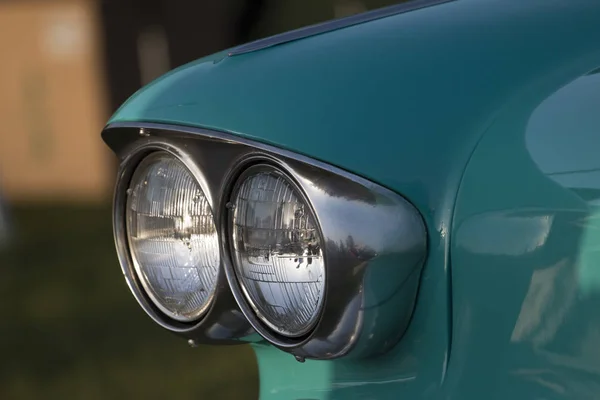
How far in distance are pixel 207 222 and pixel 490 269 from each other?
0.44 metres

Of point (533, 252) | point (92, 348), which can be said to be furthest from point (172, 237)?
point (92, 348)

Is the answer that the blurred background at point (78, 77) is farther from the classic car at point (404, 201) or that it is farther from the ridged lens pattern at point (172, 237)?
the classic car at point (404, 201)

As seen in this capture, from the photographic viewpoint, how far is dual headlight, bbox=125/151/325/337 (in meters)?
1.23

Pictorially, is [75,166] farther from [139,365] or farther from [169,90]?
[169,90]

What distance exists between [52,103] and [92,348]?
8.26m

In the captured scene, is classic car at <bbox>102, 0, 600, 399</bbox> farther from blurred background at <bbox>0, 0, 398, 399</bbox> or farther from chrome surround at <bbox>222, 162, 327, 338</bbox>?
blurred background at <bbox>0, 0, 398, 399</bbox>

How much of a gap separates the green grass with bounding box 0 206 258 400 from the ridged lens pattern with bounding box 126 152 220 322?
236cm

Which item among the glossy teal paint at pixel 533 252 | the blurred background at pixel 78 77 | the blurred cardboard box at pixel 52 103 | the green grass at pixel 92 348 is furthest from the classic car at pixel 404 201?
the blurred cardboard box at pixel 52 103

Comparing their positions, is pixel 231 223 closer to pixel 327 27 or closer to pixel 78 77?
pixel 327 27

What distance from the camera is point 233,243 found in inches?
51.1

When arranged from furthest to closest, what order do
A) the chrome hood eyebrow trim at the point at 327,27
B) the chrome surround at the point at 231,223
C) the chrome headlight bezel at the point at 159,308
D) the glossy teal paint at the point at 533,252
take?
the chrome hood eyebrow trim at the point at 327,27 → the chrome headlight bezel at the point at 159,308 → the chrome surround at the point at 231,223 → the glossy teal paint at the point at 533,252

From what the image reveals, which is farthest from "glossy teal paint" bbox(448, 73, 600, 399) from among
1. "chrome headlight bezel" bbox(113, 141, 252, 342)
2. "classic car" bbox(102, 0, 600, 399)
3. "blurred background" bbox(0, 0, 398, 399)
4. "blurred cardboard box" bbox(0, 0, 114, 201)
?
"blurred cardboard box" bbox(0, 0, 114, 201)

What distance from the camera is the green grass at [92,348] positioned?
3.99 m

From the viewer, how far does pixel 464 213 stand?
1.12m
